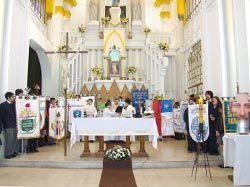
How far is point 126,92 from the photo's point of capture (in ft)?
42.7

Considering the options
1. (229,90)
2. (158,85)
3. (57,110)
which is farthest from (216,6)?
(158,85)

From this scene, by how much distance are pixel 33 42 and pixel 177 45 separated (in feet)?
24.2

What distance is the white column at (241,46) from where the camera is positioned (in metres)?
6.22

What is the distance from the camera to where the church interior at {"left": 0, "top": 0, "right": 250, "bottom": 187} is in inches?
197

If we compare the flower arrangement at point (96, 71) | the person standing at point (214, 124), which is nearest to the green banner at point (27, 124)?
the person standing at point (214, 124)

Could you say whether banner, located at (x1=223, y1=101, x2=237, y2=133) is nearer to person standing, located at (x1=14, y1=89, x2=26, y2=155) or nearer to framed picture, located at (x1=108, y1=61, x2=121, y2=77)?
person standing, located at (x1=14, y1=89, x2=26, y2=155)

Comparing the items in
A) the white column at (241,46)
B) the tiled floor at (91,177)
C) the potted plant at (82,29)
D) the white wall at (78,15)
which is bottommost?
the tiled floor at (91,177)

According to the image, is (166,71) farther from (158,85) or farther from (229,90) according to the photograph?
(229,90)

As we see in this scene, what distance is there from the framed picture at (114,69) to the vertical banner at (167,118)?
484cm

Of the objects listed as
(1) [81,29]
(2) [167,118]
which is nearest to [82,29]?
(1) [81,29]

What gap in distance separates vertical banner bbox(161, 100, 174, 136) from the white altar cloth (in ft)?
11.9

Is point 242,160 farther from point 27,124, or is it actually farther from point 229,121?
point 27,124

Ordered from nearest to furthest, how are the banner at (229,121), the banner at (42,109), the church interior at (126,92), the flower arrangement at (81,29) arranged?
the church interior at (126,92), the banner at (229,121), the banner at (42,109), the flower arrangement at (81,29)

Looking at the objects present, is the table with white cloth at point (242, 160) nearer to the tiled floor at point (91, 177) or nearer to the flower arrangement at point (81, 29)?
the tiled floor at point (91, 177)
